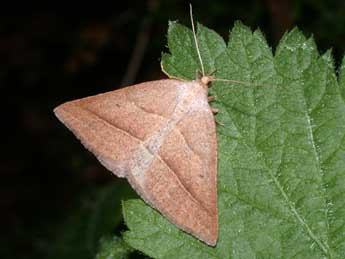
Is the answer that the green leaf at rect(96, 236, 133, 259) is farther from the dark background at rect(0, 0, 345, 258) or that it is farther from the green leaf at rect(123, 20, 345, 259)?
the dark background at rect(0, 0, 345, 258)

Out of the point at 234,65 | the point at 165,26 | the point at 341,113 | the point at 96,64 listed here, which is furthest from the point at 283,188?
the point at 96,64

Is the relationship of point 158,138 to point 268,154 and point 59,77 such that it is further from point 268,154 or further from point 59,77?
point 59,77

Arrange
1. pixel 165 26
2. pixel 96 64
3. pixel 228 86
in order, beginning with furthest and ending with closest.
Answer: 1. pixel 96 64
2. pixel 165 26
3. pixel 228 86

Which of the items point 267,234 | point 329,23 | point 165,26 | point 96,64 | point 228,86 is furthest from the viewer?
point 96,64

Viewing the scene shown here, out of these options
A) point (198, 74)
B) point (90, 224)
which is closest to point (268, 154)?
point (198, 74)

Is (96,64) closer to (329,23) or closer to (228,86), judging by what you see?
(329,23)

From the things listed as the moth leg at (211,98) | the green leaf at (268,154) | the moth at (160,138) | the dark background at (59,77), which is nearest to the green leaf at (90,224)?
the dark background at (59,77)

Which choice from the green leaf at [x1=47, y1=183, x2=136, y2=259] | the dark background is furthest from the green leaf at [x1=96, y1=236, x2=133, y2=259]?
the dark background

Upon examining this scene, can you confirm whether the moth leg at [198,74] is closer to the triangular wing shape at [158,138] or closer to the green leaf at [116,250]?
the triangular wing shape at [158,138]
